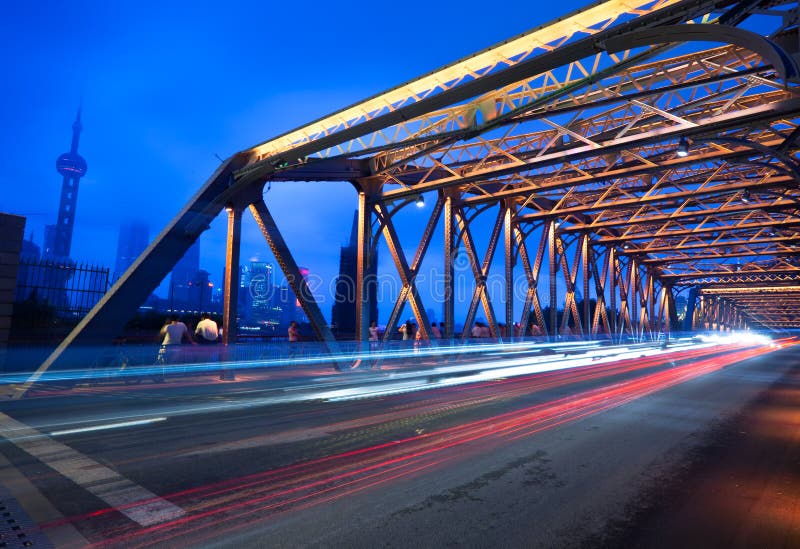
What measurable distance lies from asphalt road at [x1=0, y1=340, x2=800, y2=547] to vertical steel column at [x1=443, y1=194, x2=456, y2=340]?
10.3 meters

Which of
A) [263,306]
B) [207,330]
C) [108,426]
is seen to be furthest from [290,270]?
[263,306]

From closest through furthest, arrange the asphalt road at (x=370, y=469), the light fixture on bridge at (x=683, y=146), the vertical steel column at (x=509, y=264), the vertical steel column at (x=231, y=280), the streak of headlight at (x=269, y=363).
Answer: the asphalt road at (x=370, y=469) → the streak of headlight at (x=269, y=363) → the light fixture on bridge at (x=683, y=146) → the vertical steel column at (x=231, y=280) → the vertical steel column at (x=509, y=264)

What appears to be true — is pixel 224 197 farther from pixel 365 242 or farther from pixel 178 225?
pixel 365 242

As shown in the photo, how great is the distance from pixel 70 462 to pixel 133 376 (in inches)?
335

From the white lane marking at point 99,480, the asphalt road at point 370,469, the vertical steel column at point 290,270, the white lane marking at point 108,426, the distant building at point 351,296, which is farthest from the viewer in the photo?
the distant building at point 351,296

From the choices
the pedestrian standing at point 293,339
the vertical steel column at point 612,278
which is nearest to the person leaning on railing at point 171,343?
the pedestrian standing at point 293,339

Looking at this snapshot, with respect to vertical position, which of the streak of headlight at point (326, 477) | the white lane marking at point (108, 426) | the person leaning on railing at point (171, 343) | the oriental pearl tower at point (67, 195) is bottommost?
the streak of headlight at point (326, 477)

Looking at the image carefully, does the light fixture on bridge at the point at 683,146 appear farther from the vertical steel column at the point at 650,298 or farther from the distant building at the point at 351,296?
the vertical steel column at the point at 650,298

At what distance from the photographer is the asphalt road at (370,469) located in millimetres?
3516

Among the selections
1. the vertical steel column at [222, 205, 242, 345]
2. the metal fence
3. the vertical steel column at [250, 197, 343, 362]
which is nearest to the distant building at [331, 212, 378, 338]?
the vertical steel column at [250, 197, 343, 362]

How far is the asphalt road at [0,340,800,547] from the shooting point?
11.5 ft

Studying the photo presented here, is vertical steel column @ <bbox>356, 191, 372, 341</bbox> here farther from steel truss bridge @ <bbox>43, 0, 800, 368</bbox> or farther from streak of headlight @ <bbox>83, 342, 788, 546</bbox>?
streak of headlight @ <bbox>83, 342, 788, 546</bbox>

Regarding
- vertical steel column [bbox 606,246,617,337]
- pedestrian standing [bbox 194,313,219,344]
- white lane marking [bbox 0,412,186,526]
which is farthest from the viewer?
vertical steel column [bbox 606,246,617,337]

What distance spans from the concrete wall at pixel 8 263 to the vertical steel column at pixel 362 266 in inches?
401
